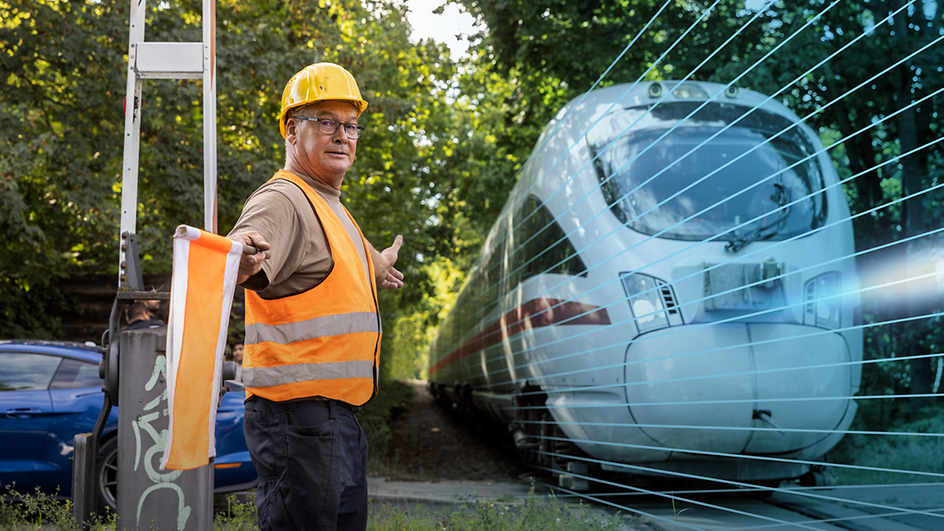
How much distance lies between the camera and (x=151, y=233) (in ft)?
31.3

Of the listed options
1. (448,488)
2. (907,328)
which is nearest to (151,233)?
(448,488)

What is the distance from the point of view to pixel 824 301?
18.2ft

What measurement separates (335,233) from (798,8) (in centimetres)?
726

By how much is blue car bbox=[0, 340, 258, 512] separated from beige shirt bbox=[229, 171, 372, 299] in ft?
14.2

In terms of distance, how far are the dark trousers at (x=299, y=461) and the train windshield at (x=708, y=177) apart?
3.56 meters

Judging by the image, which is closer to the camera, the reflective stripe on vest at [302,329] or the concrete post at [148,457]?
the reflective stripe on vest at [302,329]

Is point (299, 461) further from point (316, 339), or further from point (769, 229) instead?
point (769, 229)

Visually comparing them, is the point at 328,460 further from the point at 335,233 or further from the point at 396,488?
the point at 396,488

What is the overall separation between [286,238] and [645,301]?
147 inches

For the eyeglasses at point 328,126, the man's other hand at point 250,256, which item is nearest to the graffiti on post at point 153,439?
the eyeglasses at point 328,126

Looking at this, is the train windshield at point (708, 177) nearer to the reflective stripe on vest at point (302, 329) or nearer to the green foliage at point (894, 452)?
the green foliage at point (894, 452)

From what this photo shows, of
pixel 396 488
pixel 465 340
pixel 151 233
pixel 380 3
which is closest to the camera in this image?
pixel 396 488

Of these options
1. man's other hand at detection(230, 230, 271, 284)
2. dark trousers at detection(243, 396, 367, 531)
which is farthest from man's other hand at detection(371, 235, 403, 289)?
man's other hand at detection(230, 230, 271, 284)

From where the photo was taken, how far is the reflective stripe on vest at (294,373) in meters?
2.43
